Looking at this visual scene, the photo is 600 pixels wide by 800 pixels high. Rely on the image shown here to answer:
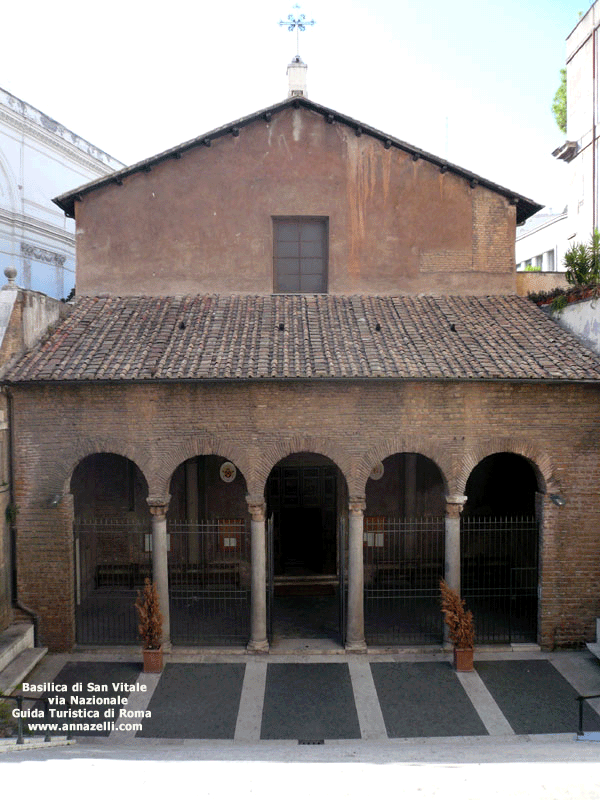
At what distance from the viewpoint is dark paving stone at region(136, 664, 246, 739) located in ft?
30.9

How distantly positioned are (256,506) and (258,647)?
8.42ft

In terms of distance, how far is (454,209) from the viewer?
46.4 ft

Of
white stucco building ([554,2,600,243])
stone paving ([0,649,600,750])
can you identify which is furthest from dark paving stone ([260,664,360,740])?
white stucco building ([554,2,600,243])

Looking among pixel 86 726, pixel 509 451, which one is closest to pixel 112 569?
pixel 86 726

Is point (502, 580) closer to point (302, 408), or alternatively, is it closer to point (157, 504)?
point (302, 408)

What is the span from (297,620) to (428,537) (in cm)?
370

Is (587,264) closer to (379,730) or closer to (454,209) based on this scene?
(454,209)

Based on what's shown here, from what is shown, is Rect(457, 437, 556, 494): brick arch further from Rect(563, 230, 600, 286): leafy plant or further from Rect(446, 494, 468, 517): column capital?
Rect(563, 230, 600, 286): leafy plant

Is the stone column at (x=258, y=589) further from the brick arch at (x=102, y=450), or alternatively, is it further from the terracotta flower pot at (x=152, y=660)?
the brick arch at (x=102, y=450)

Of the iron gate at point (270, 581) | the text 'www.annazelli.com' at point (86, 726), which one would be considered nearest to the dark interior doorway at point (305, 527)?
the iron gate at point (270, 581)

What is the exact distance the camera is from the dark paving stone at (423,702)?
30.9ft

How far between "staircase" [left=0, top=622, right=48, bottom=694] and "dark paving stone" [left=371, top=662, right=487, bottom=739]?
228 inches

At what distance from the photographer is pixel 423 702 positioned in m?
10.1

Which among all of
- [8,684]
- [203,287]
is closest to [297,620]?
[8,684]
